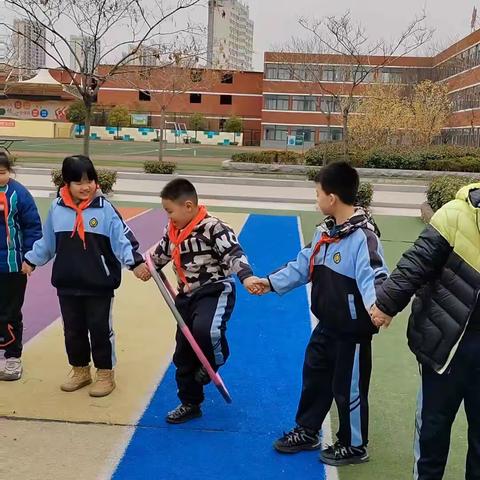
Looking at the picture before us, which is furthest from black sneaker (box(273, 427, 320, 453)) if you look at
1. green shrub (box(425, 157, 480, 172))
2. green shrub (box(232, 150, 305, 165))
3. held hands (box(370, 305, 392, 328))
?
green shrub (box(425, 157, 480, 172))

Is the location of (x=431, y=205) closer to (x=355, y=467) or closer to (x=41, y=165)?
(x=355, y=467)

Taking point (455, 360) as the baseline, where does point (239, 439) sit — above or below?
below

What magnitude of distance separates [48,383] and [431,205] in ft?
33.2

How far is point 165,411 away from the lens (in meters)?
3.91

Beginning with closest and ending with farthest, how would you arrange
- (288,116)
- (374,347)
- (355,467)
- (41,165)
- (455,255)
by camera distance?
1. (455,255)
2. (355,467)
3. (374,347)
4. (41,165)
5. (288,116)

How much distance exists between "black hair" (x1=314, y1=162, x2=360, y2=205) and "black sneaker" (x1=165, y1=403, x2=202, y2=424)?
156 cm

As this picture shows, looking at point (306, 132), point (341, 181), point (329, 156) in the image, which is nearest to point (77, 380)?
point (341, 181)

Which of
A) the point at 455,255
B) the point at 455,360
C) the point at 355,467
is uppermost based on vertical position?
the point at 455,255

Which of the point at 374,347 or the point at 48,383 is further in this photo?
the point at 374,347

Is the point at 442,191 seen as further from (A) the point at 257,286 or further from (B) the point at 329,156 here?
(B) the point at 329,156

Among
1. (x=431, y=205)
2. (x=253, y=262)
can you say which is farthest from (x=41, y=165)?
(x=253, y=262)

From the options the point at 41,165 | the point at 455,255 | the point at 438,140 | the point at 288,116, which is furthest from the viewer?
the point at 288,116

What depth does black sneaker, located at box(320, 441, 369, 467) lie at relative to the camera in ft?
11.0

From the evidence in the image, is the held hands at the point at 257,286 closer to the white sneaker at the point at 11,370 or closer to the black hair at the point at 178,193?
the black hair at the point at 178,193
